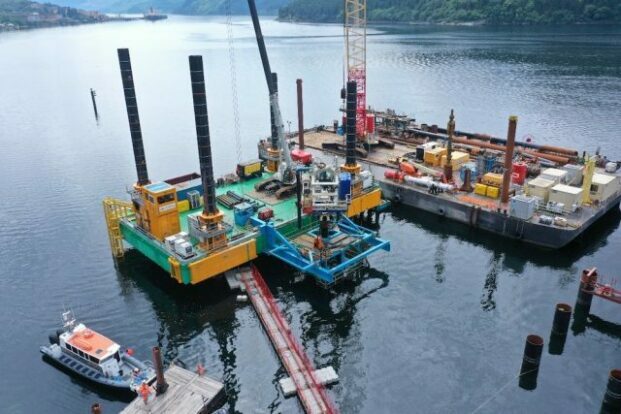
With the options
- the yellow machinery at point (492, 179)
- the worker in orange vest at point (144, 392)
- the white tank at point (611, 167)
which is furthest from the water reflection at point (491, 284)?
the worker in orange vest at point (144, 392)

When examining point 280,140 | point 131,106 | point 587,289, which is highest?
point 131,106

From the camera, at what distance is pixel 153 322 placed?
3538 centimetres

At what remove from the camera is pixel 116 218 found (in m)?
42.6

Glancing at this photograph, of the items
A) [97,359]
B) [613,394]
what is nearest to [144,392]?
[97,359]

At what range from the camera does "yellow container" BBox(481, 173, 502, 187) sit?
50.1m

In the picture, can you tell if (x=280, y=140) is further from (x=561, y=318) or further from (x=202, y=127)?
(x=561, y=318)

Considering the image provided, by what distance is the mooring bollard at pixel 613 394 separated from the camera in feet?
84.3

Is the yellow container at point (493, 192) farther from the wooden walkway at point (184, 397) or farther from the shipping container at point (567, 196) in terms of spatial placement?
the wooden walkway at point (184, 397)

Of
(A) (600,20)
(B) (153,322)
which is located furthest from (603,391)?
(A) (600,20)

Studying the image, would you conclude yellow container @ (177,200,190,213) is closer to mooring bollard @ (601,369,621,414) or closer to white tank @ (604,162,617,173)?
mooring bollard @ (601,369,621,414)

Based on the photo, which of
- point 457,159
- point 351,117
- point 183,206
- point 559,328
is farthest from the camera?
point 457,159

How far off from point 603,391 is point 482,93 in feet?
301

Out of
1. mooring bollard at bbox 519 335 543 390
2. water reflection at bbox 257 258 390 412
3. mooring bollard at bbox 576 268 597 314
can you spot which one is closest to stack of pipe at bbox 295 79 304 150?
water reflection at bbox 257 258 390 412

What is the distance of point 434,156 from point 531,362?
32.9m
